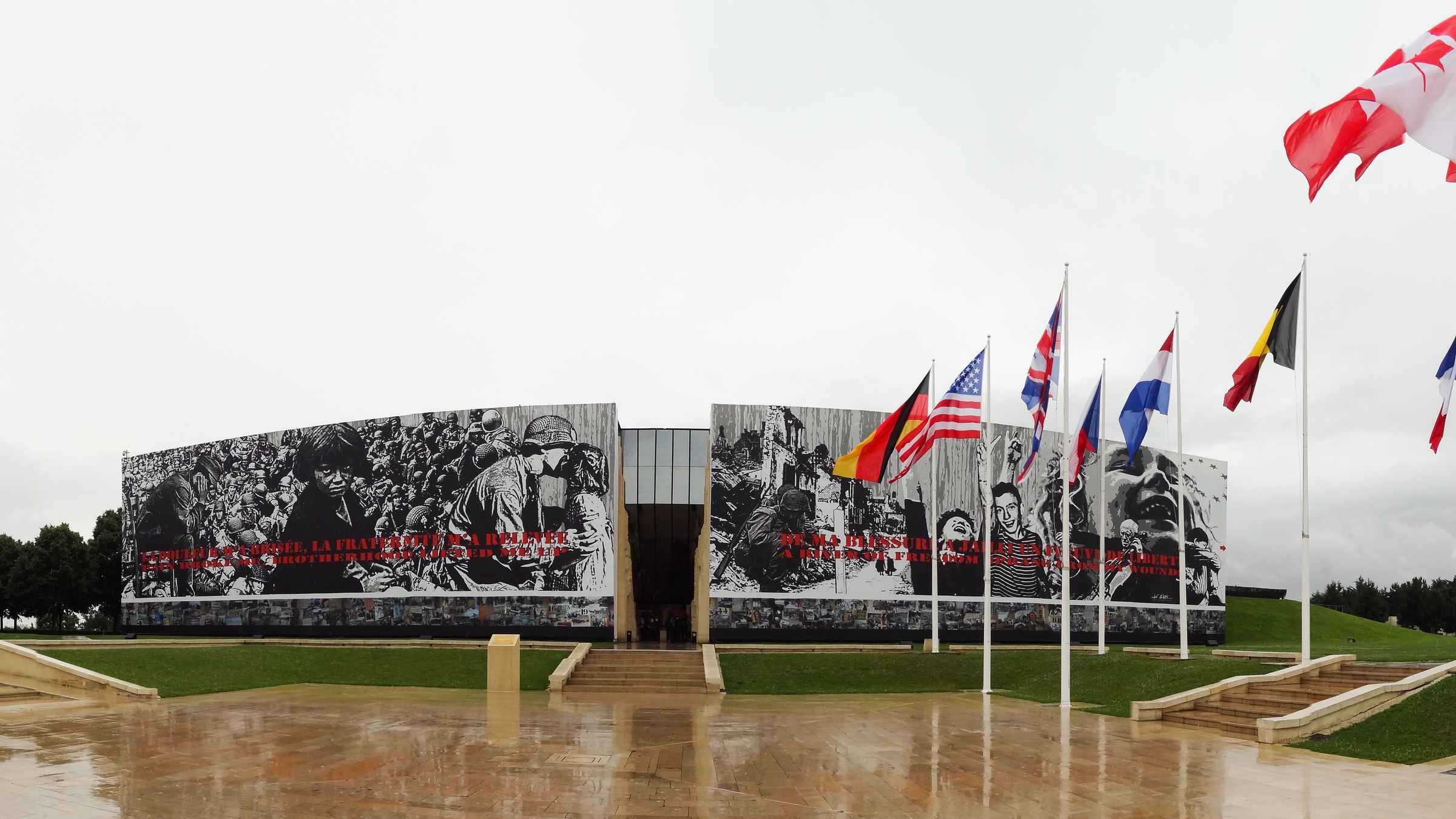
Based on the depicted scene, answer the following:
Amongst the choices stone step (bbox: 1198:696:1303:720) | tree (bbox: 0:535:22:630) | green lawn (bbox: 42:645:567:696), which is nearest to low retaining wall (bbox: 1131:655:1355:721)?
stone step (bbox: 1198:696:1303:720)

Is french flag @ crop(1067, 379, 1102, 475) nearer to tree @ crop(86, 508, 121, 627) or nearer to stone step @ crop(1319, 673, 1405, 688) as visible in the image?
stone step @ crop(1319, 673, 1405, 688)

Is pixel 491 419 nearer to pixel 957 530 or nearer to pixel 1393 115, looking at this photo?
pixel 957 530

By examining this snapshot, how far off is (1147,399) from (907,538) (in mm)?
19811

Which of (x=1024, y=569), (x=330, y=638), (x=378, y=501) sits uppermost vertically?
(x=378, y=501)

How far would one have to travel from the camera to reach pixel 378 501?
4672 cm

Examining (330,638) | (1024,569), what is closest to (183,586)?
(330,638)

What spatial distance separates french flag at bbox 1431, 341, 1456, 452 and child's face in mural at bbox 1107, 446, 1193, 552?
2829 cm

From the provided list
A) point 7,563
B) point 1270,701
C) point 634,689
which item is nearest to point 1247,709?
point 1270,701

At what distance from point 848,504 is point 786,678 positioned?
574 inches

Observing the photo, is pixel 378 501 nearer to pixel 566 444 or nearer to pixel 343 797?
pixel 566 444

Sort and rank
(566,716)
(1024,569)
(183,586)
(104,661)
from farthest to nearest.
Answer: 1. (183,586)
2. (1024,569)
3. (104,661)
4. (566,716)

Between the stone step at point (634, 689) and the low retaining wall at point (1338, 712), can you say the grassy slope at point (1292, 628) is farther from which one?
the stone step at point (634, 689)

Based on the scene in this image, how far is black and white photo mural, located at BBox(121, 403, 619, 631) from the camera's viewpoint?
44.5 meters

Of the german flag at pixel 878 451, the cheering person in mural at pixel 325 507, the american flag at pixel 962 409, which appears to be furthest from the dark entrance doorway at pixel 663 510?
the american flag at pixel 962 409
